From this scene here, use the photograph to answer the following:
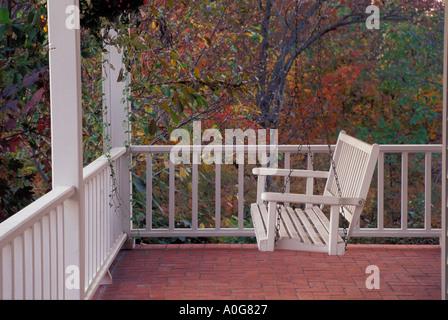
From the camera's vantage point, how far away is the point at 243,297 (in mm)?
4062

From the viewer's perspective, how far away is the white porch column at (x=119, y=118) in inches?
192

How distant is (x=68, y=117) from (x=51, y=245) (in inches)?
24.5

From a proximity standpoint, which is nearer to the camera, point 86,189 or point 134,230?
point 86,189

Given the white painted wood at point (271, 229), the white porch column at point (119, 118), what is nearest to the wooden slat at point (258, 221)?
→ the white painted wood at point (271, 229)

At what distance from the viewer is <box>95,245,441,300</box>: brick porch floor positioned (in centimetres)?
416

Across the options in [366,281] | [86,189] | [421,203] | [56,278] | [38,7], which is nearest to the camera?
[56,278]

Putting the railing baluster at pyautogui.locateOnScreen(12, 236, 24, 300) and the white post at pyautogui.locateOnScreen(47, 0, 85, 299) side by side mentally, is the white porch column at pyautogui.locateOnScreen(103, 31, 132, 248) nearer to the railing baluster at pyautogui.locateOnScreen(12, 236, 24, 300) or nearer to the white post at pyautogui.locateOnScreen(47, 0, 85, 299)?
Answer: the white post at pyautogui.locateOnScreen(47, 0, 85, 299)

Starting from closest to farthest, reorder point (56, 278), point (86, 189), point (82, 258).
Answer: point (56, 278) < point (82, 258) < point (86, 189)

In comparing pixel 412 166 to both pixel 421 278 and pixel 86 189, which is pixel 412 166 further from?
pixel 86 189

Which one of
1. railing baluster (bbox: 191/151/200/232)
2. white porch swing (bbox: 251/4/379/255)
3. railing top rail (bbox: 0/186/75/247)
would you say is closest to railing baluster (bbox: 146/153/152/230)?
railing baluster (bbox: 191/151/200/232)

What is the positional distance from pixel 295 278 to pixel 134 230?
1.55 m

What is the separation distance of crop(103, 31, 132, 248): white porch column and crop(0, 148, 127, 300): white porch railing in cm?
58

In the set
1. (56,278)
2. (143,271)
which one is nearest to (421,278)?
(143,271)

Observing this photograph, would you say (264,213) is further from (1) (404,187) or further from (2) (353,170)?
(1) (404,187)
